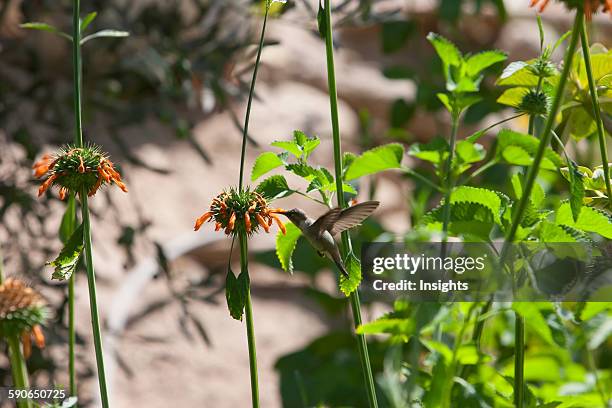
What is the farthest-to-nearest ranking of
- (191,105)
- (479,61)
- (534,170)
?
(191,105), (479,61), (534,170)

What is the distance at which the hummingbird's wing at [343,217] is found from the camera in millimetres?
411

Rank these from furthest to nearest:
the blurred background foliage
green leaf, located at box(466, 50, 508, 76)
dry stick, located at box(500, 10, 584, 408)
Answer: the blurred background foliage, green leaf, located at box(466, 50, 508, 76), dry stick, located at box(500, 10, 584, 408)

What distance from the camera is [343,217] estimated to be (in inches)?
16.6

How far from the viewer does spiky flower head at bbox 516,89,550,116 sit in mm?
482

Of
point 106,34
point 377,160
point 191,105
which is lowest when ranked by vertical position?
point 377,160

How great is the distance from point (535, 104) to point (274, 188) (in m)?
0.15

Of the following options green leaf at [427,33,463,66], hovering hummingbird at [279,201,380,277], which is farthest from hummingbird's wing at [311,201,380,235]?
green leaf at [427,33,463,66]

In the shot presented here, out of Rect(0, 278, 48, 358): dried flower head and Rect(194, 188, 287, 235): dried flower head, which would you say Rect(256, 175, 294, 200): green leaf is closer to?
Rect(194, 188, 287, 235): dried flower head

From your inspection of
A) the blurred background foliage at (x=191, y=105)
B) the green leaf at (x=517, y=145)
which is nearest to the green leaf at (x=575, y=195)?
the green leaf at (x=517, y=145)

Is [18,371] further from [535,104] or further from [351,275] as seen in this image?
[535,104]

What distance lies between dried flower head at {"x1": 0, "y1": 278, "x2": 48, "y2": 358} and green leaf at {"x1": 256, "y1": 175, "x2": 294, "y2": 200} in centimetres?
18

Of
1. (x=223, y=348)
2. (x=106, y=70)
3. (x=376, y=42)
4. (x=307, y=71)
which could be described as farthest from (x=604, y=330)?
(x=376, y=42)

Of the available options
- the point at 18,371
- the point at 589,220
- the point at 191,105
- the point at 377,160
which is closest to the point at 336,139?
the point at 377,160

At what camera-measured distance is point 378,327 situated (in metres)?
0.44
